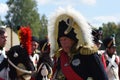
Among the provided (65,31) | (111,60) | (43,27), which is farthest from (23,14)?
(65,31)

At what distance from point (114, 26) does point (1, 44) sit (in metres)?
86.7

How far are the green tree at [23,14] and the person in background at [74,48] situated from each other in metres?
71.9

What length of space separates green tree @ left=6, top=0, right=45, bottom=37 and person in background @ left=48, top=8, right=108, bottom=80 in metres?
71.9

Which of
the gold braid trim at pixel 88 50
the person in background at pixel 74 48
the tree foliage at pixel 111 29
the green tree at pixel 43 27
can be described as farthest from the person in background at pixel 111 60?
the green tree at pixel 43 27

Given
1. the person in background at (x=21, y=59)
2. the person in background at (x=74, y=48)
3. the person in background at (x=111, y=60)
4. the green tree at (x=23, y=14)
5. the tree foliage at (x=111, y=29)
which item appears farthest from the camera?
the tree foliage at (x=111, y=29)

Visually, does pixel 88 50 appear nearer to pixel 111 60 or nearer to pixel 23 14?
pixel 111 60

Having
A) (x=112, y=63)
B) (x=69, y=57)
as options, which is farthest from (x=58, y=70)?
(x=112, y=63)

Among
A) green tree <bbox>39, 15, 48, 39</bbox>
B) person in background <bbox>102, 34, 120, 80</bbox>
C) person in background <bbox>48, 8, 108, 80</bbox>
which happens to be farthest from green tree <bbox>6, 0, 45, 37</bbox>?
person in background <bbox>48, 8, 108, 80</bbox>

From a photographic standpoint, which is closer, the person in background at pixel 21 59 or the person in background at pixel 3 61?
the person in background at pixel 21 59

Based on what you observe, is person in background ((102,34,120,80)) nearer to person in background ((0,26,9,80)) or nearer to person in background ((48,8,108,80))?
person in background ((0,26,9,80))

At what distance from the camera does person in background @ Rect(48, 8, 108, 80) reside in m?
7.38

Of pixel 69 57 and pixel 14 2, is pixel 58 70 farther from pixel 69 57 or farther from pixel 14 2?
pixel 14 2

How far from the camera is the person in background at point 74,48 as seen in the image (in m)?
7.38

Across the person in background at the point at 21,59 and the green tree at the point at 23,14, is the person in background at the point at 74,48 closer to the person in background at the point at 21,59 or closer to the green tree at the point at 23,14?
the person in background at the point at 21,59
